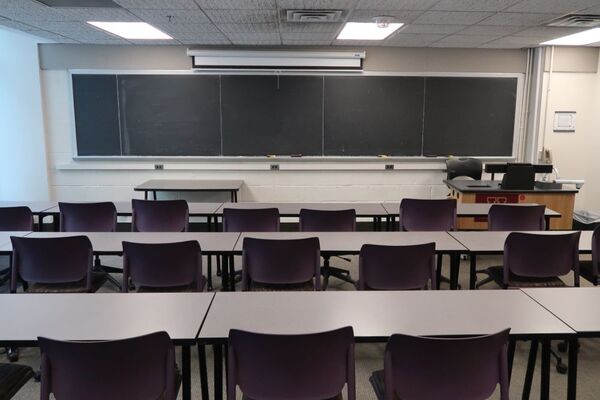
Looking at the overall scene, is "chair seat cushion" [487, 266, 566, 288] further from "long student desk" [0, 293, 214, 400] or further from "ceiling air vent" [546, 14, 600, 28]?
"ceiling air vent" [546, 14, 600, 28]

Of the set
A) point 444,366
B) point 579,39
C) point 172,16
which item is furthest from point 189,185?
point 579,39

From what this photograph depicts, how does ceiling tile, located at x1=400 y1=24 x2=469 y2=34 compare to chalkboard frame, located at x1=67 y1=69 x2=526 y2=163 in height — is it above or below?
above

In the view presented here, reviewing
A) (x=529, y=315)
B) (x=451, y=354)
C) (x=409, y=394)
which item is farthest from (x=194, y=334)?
(x=529, y=315)

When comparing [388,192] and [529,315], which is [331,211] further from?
[388,192]

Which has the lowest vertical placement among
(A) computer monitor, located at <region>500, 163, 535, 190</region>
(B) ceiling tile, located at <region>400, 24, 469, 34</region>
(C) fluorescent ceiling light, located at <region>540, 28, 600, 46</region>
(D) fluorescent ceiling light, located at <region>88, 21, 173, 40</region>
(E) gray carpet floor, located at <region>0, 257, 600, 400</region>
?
(E) gray carpet floor, located at <region>0, 257, 600, 400</region>

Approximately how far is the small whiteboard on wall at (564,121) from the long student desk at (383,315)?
16.6ft

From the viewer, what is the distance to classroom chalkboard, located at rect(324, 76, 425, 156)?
620cm

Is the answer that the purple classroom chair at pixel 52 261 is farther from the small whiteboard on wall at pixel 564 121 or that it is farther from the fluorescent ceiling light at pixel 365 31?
the small whiteboard on wall at pixel 564 121

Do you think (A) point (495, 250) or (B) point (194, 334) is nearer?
(B) point (194, 334)

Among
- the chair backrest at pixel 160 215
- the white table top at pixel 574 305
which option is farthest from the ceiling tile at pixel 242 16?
the white table top at pixel 574 305

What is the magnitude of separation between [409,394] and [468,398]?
207 mm

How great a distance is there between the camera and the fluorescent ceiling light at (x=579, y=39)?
5202 mm

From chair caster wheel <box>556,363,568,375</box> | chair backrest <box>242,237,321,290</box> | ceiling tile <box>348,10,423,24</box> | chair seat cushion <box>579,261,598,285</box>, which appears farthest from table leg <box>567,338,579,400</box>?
ceiling tile <box>348,10,423,24</box>

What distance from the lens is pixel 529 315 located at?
190 centimetres
